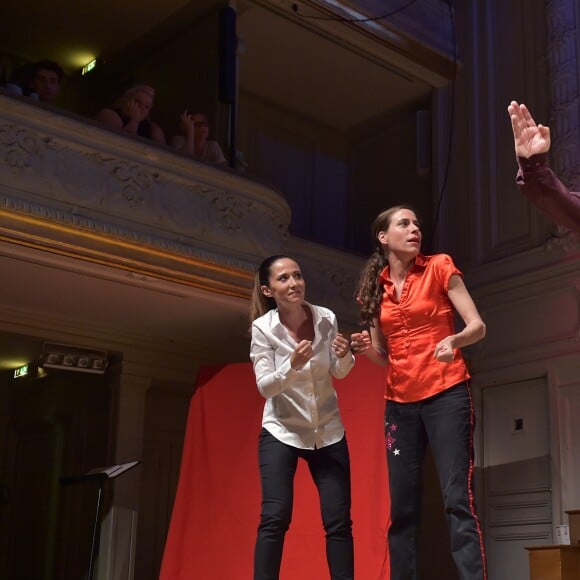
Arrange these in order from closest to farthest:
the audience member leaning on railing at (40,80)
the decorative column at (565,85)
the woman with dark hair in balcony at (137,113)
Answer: the audience member leaning on railing at (40,80), the woman with dark hair in balcony at (137,113), the decorative column at (565,85)

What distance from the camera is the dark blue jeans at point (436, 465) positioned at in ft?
8.62

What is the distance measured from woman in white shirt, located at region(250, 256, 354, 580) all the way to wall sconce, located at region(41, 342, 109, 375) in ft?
12.6

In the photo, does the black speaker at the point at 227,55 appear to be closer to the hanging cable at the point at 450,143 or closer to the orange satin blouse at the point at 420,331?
the hanging cable at the point at 450,143

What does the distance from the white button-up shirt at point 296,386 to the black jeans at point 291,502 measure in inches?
1.6

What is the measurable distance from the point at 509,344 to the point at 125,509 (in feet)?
10.5

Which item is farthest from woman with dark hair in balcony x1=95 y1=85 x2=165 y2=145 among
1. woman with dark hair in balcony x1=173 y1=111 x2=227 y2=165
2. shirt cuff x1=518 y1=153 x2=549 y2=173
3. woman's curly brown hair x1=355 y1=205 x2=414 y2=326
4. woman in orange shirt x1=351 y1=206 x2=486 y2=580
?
shirt cuff x1=518 y1=153 x2=549 y2=173

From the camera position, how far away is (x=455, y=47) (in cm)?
810

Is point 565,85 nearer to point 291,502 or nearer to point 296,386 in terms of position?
point 296,386

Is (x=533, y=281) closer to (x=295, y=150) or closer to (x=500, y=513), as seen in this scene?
(x=500, y=513)

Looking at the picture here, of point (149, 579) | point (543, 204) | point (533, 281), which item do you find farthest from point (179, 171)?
point (543, 204)

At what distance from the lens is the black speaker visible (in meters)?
6.44

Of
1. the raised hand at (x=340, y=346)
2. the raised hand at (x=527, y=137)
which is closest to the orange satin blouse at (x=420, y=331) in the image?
the raised hand at (x=340, y=346)

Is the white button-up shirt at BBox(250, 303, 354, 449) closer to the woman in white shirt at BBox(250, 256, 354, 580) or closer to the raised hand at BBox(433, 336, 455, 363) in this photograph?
the woman in white shirt at BBox(250, 256, 354, 580)

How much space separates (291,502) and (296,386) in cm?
39
